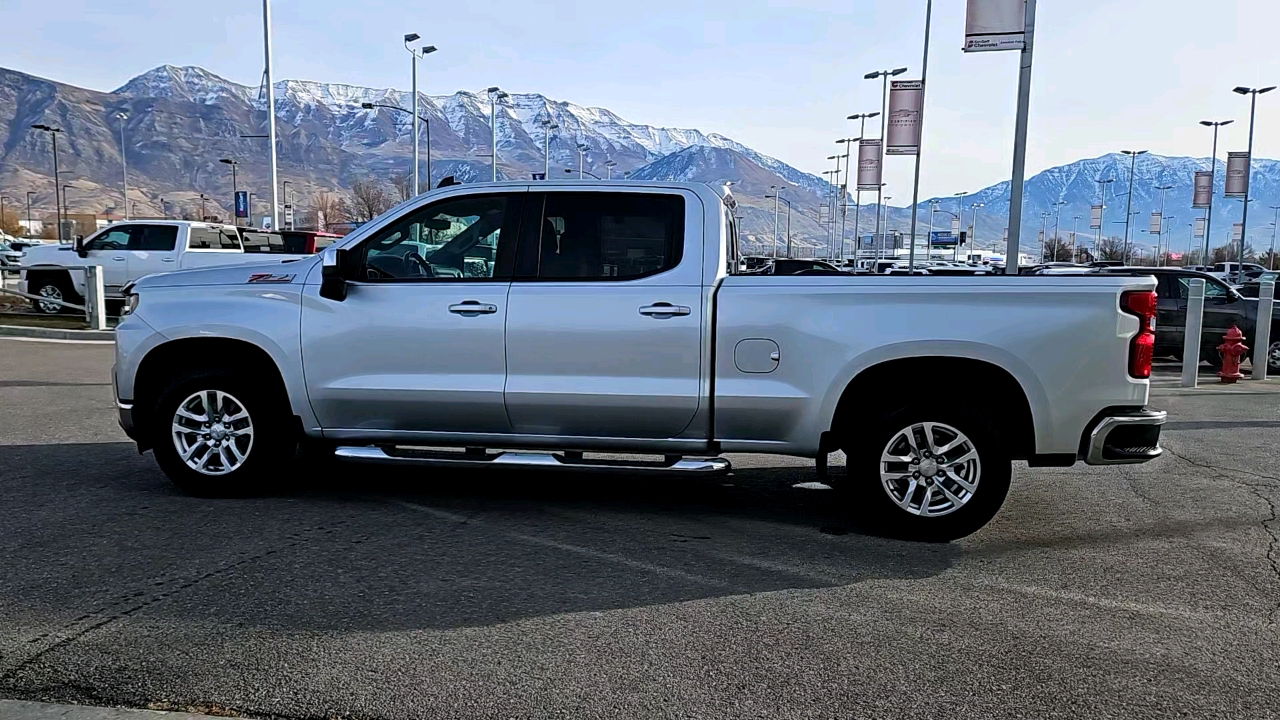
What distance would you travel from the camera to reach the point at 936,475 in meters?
5.55

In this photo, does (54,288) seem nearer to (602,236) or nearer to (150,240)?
(150,240)

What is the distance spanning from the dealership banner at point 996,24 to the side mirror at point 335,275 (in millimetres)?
9434

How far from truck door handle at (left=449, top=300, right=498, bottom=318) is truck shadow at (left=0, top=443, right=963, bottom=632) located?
1236 mm

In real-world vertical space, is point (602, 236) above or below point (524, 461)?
above

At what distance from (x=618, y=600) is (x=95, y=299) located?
16055 mm

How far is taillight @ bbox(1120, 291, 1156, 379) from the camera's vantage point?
210 inches

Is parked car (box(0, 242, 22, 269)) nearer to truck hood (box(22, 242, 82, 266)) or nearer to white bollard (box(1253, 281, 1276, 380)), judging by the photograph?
truck hood (box(22, 242, 82, 266))

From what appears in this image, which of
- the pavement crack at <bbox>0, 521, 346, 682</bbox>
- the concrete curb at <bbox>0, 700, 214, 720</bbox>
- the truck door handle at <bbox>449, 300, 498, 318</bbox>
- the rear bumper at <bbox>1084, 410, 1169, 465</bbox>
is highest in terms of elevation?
the truck door handle at <bbox>449, 300, 498, 318</bbox>

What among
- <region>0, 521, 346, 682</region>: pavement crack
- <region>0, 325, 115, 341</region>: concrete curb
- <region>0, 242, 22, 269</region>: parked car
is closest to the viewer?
<region>0, 521, 346, 682</region>: pavement crack

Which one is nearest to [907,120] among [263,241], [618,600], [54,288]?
[263,241]

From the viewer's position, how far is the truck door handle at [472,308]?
5898 mm

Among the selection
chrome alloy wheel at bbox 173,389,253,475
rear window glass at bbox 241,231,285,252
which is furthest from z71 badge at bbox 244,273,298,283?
rear window glass at bbox 241,231,285,252

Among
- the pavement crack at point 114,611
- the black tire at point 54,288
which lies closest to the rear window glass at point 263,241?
the black tire at point 54,288

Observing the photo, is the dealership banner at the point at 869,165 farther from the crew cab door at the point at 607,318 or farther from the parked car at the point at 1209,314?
the crew cab door at the point at 607,318
